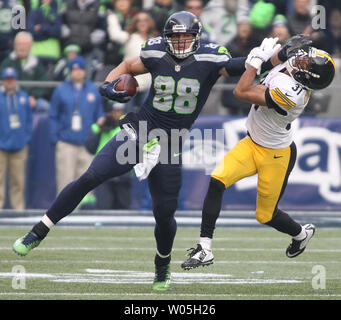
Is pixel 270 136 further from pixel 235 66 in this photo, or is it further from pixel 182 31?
pixel 182 31

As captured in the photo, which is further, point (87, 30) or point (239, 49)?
point (87, 30)

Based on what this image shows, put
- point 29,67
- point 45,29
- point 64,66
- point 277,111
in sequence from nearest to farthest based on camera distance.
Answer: point 277,111
point 29,67
point 45,29
point 64,66

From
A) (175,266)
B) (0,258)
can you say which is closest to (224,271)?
(175,266)

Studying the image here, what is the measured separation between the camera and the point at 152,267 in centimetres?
788

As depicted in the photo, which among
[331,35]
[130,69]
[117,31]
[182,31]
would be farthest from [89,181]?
[331,35]

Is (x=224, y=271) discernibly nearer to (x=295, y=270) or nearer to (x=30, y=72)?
(x=295, y=270)

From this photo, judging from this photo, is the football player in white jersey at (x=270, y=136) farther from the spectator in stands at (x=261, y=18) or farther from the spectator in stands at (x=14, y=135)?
the spectator in stands at (x=261, y=18)

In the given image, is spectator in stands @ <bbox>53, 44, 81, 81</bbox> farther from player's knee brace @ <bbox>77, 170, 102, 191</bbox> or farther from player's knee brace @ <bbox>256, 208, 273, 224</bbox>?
player's knee brace @ <bbox>77, 170, 102, 191</bbox>

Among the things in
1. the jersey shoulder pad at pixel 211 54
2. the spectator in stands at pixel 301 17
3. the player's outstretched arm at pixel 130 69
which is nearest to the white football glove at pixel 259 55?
the jersey shoulder pad at pixel 211 54

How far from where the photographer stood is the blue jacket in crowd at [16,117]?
1125 cm

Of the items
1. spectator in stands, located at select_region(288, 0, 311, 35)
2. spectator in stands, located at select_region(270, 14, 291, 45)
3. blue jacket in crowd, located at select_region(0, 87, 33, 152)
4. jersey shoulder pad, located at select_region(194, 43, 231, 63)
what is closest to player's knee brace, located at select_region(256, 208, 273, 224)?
jersey shoulder pad, located at select_region(194, 43, 231, 63)

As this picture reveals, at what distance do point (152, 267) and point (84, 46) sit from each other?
472 cm

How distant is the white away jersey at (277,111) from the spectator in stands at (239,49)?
4.45 metres

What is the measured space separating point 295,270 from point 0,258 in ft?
7.91
